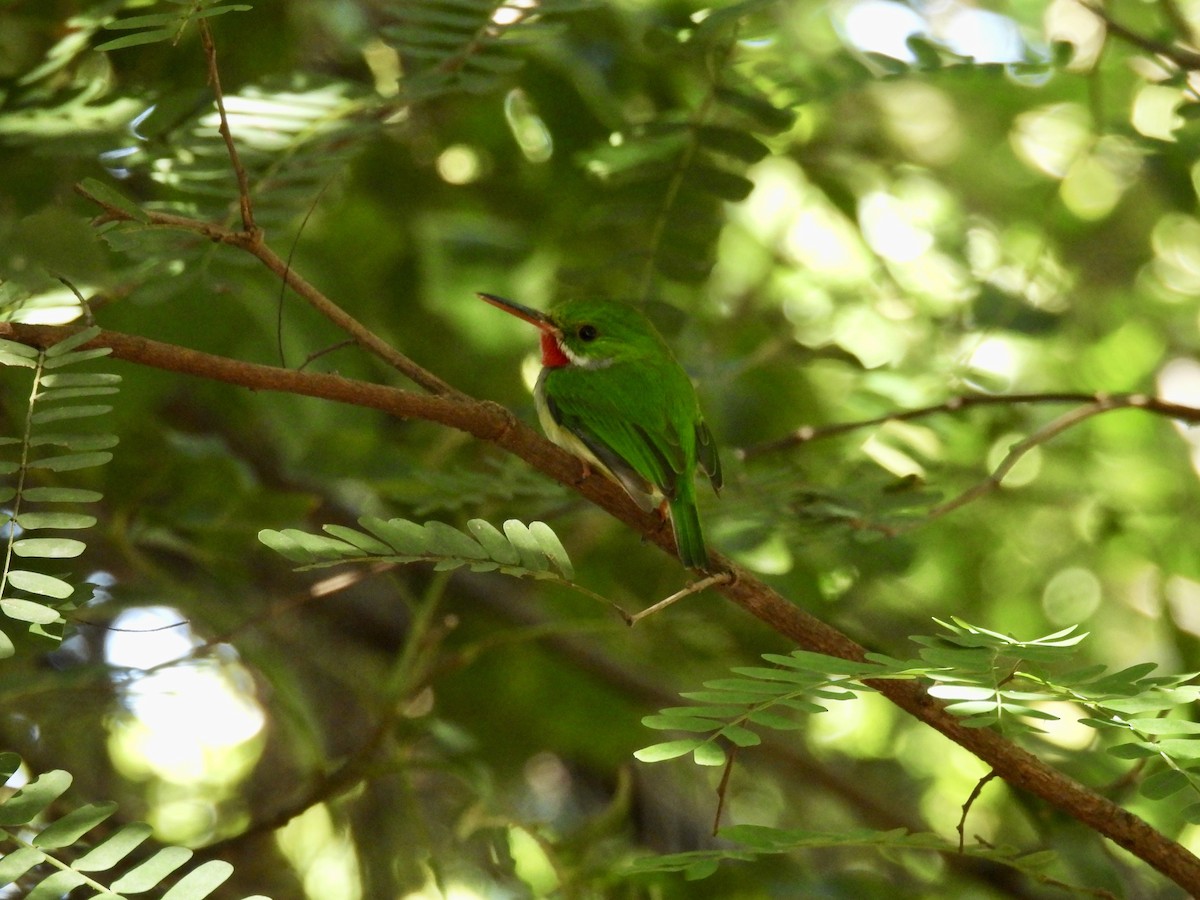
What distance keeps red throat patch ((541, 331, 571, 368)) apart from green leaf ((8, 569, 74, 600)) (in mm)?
2190

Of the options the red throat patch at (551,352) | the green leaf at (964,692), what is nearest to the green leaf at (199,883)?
the green leaf at (964,692)

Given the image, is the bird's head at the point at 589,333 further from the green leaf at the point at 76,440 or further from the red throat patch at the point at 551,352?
the green leaf at the point at 76,440

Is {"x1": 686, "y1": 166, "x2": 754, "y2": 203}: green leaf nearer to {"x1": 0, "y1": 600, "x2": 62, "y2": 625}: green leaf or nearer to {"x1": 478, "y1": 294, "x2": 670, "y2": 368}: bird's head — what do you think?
{"x1": 478, "y1": 294, "x2": 670, "y2": 368}: bird's head

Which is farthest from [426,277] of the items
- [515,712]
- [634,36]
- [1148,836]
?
[1148,836]

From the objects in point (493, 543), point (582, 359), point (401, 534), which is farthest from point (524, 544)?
point (582, 359)

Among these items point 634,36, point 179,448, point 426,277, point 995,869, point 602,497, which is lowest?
point 995,869

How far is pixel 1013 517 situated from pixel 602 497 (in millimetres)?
2516

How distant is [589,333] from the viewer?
362 centimetres

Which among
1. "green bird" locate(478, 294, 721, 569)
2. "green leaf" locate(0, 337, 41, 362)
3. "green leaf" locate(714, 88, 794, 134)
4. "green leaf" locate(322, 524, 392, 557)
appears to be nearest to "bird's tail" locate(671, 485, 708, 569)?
"green bird" locate(478, 294, 721, 569)

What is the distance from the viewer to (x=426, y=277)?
13.0ft

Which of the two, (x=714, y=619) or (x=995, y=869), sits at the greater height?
(x=714, y=619)

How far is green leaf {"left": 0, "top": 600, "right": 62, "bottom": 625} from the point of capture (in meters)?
1.55

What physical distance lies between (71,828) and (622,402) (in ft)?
6.52

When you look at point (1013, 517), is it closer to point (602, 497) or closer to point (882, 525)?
point (882, 525)
